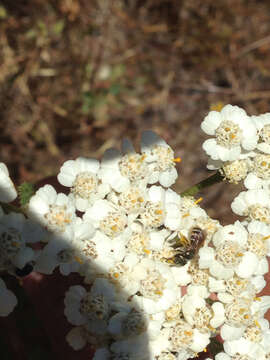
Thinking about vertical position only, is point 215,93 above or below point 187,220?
above

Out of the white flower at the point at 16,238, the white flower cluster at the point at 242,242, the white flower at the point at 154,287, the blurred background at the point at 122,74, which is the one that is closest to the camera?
the white flower at the point at 16,238

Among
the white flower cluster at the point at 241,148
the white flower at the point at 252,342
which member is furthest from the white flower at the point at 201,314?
the white flower cluster at the point at 241,148

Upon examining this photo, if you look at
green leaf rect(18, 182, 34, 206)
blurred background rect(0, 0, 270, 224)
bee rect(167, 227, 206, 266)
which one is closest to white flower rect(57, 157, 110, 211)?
green leaf rect(18, 182, 34, 206)

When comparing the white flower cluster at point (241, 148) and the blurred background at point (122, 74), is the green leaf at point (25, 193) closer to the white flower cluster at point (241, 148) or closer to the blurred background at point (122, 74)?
the white flower cluster at point (241, 148)

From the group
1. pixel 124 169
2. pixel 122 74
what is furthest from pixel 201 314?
pixel 122 74

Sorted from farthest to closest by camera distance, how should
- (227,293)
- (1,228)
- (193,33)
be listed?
1. (193,33)
2. (227,293)
3. (1,228)

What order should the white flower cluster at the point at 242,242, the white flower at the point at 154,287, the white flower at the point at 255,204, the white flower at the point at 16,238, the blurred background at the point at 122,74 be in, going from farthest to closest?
the blurred background at the point at 122,74 → the white flower at the point at 255,204 → the white flower cluster at the point at 242,242 → the white flower at the point at 154,287 → the white flower at the point at 16,238

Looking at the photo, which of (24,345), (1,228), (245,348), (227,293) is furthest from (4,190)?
(245,348)

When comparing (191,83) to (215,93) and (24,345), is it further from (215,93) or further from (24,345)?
(24,345)

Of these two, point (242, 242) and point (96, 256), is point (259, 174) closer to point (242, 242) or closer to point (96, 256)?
point (242, 242)
